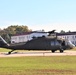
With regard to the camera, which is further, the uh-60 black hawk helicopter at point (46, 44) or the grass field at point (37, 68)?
the uh-60 black hawk helicopter at point (46, 44)

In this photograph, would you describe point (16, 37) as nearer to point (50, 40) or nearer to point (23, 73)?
point (50, 40)

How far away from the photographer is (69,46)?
1892 inches

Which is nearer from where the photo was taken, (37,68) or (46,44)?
(37,68)

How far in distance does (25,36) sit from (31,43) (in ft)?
415

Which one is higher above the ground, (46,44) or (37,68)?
(46,44)

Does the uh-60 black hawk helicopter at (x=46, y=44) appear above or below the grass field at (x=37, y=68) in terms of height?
above

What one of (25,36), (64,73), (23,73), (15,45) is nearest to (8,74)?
(23,73)

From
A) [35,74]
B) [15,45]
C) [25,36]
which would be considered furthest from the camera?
[25,36]

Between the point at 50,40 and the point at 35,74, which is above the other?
the point at 50,40

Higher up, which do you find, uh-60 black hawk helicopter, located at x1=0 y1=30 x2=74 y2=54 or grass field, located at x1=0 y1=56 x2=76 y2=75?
uh-60 black hawk helicopter, located at x1=0 y1=30 x2=74 y2=54

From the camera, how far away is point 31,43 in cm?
4666

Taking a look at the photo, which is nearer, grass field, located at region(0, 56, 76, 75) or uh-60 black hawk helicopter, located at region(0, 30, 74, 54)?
grass field, located at region(0, 56, 76, 75)

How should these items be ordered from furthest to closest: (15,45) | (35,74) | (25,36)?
(25,36) → (15,45) → (35,74)

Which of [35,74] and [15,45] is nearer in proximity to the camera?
[35,74]
